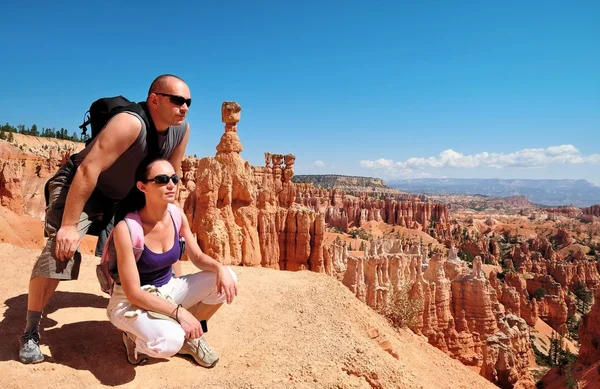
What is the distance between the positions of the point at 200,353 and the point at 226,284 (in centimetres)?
80

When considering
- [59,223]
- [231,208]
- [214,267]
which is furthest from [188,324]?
[231,208]

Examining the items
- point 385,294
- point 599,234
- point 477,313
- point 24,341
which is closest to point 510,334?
point 477,313

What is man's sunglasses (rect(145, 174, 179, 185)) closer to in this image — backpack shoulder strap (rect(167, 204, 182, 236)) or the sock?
backpack shoulder strap (rect(167, 204, 182, 236))

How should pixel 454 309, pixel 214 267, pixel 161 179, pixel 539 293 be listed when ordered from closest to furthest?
pixel 161 179
pixel 214 267
pixel 454 309
pixel 539 293

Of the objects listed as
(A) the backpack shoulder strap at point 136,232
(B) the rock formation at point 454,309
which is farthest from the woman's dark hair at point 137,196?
(B) the rock formation at point 454,309

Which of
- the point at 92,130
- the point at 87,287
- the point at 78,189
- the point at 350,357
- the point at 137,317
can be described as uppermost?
the point at 92,130

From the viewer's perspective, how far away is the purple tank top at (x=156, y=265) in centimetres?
374

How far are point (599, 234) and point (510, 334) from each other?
3323 inches

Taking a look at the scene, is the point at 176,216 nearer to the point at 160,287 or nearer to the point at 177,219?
the point at 177,219

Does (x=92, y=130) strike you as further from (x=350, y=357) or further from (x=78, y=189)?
(x=350, y=357)

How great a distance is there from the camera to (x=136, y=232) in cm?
358

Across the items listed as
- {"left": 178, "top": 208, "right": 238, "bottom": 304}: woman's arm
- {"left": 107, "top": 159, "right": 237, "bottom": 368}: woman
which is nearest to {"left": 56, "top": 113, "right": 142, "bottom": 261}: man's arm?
{"left": 107, "top": 159, "right": 237, "bottom": 368}: woman

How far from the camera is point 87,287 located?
602 cm

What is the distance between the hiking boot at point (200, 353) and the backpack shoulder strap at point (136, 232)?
1.05m
